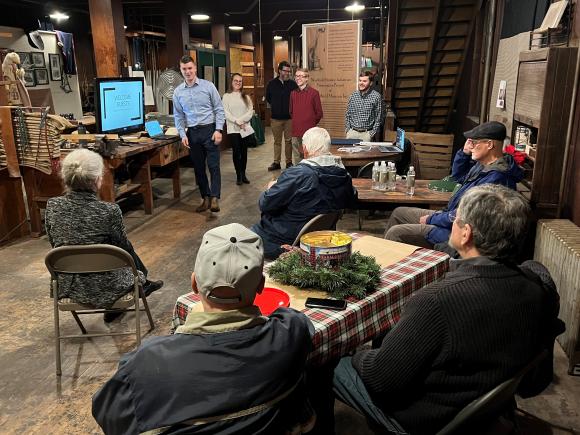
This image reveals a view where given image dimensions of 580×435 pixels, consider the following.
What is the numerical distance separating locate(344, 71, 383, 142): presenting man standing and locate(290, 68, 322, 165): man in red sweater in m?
0.84

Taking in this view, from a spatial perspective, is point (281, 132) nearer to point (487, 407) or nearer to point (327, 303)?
point (327, 303)

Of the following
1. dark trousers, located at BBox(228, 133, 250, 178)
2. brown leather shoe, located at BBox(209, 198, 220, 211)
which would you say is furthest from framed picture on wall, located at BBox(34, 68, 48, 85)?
brown leather shoe, located at BBox(209, 198, 220, 211)

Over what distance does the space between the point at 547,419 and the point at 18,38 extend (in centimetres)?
1082

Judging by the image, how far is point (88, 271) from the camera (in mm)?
2451

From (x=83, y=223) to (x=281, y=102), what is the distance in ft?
18.0

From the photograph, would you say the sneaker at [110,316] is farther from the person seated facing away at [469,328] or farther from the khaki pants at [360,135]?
the khaki pants at [360,135]

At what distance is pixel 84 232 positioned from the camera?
2.62 m

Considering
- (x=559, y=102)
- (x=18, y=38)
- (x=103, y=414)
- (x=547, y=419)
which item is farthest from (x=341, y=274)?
(x=18, y=38)

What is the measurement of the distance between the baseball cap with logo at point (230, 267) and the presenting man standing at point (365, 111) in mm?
4970

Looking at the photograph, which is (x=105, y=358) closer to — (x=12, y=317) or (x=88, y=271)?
(x=88, y=271)

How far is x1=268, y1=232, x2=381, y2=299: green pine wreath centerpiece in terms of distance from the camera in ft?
6.00

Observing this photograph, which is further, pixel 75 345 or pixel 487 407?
pixel 75 345

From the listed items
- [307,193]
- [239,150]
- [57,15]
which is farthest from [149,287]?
[57,15]

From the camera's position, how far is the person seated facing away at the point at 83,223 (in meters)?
2.61
